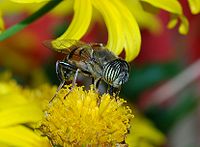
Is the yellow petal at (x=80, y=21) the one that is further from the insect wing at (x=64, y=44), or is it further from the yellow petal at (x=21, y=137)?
the yellow petal at (x=21, y=137)

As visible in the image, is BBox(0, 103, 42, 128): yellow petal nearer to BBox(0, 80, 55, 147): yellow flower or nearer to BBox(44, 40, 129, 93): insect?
BBox(0, 80, 55, 147): yellow flower

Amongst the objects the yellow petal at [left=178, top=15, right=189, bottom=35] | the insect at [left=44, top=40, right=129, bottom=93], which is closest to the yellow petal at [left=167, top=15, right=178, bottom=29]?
the yellow petal at [left=178, top=15, right=189, bottom=35]

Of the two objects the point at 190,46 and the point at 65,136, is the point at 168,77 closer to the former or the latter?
the point at 190,46

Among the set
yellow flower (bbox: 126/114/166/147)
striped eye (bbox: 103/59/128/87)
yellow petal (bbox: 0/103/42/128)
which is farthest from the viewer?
yellow flower (bbox: 126/114/166/147)

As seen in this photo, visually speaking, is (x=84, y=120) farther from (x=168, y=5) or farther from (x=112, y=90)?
(x=168, y=5)

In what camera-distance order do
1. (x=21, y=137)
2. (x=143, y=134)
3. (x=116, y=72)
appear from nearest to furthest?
(x=116, y=72) < (x=21, y=137) < (x=143, y=134)

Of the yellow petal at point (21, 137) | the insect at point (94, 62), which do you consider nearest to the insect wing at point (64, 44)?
the insect at point (94, 62)

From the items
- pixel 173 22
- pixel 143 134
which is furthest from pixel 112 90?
pixel 143 134
